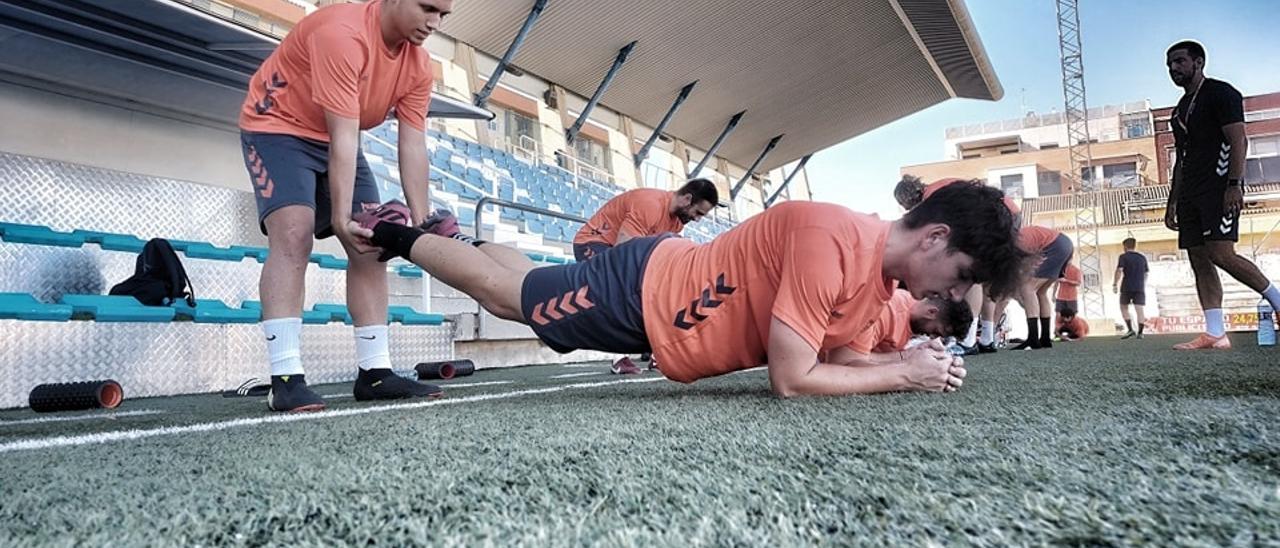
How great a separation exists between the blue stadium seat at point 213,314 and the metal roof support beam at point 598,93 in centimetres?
1190

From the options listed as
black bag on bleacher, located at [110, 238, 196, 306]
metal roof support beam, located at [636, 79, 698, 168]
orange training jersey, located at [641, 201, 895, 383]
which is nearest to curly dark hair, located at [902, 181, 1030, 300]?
orange training jersey, located at [641, 201, 895, 383]

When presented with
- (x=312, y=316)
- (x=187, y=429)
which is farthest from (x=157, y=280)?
(x=187, y=429)

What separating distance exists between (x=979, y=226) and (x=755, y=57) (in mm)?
14914

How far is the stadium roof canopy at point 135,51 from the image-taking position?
13.3 feet

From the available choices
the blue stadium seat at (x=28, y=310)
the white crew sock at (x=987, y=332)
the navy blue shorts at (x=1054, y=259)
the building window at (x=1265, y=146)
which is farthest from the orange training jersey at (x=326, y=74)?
the building window at (x=1265, y=146)

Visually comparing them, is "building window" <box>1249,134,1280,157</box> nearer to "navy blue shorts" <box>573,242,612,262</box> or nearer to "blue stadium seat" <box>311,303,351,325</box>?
"navy blue shorts" <box>573,242,612,262</box>

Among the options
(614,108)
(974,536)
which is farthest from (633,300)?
(614,108)

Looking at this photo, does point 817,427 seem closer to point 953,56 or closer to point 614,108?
point 614,108

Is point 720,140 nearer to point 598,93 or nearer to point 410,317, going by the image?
point 598,93

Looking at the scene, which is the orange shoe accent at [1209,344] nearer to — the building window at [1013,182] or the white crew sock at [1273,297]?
the white crew sock at [1273,297]

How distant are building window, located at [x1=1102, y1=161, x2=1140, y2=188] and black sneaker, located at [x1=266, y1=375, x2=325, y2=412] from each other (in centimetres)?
3335

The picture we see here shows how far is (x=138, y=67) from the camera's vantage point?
463cm

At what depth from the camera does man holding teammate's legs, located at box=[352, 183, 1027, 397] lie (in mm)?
1642

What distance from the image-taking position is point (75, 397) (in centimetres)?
233
